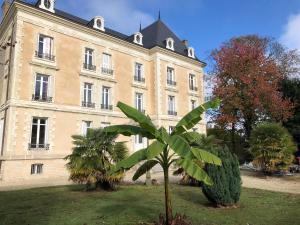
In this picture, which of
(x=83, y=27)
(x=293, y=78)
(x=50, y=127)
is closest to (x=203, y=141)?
(x=50, y=127)

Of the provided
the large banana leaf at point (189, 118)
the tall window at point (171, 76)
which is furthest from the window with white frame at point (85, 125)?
the large banana leaf at point (189, 118)

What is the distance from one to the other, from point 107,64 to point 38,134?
8949 mm

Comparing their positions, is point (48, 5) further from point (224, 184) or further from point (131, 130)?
point (224, 184)

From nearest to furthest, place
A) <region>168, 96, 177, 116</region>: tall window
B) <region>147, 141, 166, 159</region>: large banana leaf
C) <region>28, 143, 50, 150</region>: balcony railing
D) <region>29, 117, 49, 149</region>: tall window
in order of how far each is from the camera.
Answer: <region>147, 141, 166, 159</region>: large banana leaf
<region>28, 143, 50, 150</region>: balcony railing
<region>29, 117, 49, 149</region>: tall window
<region>168, 96, 177, 116</region>: tall window

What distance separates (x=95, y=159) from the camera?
10992 mm

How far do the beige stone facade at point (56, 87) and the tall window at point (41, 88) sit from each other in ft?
0.69

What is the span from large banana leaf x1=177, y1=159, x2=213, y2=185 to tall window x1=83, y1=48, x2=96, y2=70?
1834 centimetres

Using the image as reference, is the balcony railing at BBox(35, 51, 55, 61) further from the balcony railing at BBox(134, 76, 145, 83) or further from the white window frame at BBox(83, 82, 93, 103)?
the balcony railing at BBox(134, 76, 145, 83)

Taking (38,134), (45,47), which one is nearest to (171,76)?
(45,47)

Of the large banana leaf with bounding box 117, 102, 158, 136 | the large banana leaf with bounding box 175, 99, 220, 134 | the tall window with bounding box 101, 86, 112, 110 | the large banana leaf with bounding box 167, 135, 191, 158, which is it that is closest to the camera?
the large banana leaf with bounding box 167, 135, 191, 158

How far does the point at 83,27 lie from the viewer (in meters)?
22.1

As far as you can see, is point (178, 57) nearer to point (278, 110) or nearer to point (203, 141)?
point (278, 110)

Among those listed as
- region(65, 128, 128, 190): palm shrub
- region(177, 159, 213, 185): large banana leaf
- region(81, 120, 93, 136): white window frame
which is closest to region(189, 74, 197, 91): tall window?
region(81, 120, 93, 136): white window frame

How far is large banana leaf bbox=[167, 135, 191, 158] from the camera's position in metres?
5.38
